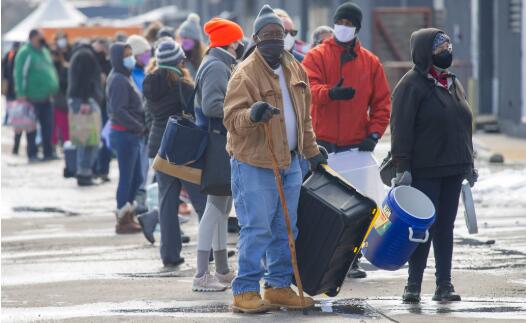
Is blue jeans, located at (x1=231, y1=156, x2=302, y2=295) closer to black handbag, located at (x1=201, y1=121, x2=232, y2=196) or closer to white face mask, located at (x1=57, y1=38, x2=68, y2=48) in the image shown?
black handbag, located at (x1=201, y1=121, x2=232, y2=196)

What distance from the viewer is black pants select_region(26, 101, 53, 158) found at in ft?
74.9

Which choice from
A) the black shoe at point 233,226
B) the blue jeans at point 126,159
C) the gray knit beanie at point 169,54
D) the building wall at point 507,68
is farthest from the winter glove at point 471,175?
the building wall at point 507,68

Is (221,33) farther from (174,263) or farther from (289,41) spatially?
(289,41)

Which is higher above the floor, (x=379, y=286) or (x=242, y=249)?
(x=242, y=249)

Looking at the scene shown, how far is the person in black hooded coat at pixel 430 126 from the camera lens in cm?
902

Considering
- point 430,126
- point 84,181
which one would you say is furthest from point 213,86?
point 84,181

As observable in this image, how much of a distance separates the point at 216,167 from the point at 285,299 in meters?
1.21

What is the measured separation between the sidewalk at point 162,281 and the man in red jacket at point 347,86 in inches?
38.3

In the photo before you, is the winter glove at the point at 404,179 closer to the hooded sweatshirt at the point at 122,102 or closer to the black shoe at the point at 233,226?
the black shoe at the point at 233,226

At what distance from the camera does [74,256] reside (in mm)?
12492

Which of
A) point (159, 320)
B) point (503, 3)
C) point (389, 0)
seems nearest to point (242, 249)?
point (159, 320)

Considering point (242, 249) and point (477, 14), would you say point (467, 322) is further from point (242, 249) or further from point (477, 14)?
point (477, 14)

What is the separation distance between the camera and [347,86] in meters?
10.5

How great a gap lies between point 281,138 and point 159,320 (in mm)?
1310
